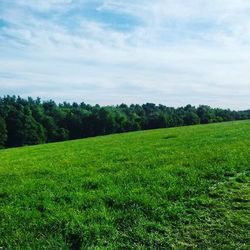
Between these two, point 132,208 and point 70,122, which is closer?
point 132,208

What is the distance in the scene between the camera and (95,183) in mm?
15617

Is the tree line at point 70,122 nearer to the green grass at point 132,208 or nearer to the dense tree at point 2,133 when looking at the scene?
the dense tree at point 2,133

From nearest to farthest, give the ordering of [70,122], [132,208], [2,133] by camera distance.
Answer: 1. [132,208]
2. [2,133]
3. [70,122]

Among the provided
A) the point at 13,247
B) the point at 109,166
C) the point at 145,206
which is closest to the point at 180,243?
the point at 145,206

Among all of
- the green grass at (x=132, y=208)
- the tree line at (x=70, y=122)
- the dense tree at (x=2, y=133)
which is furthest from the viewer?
the tree line at (x=70, y=122)

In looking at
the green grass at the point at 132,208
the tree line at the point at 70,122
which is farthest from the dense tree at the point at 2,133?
the green grass at the point at 132,208

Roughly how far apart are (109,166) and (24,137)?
82140mm

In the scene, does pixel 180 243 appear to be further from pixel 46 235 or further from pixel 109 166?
pixel 109 166

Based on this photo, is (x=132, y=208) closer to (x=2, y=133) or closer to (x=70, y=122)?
(x=2, y=133)

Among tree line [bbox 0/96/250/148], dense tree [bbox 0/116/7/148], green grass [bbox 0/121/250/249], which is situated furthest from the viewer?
tree line [bbox 0/96/250/148]

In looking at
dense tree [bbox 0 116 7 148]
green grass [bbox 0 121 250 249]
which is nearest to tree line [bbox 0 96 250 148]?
dense tree [bbox 0 116 7 148]

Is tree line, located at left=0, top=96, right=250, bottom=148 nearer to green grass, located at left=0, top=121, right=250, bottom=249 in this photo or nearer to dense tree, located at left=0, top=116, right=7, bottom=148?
dense tree, located at left=0, top=116, right=7, bottom=148

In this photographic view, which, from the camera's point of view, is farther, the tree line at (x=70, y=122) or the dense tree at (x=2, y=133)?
the tree line at (x=70, y=122)

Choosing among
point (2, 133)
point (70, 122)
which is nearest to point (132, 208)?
point (2, 133)
